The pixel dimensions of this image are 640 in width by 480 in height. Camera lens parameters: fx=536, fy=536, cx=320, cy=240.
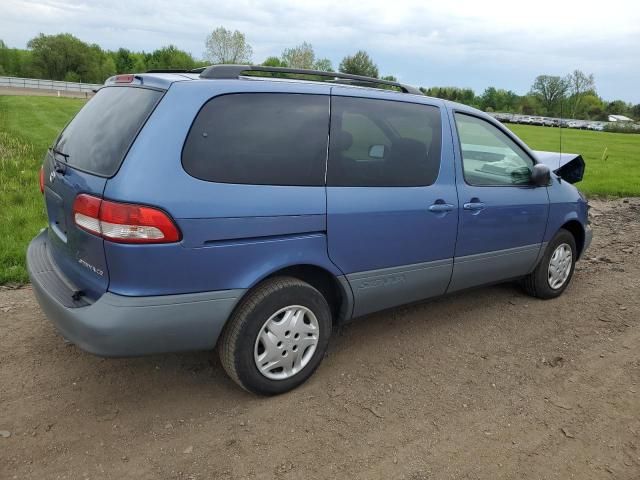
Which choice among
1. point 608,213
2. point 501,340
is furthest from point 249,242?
point 608,213

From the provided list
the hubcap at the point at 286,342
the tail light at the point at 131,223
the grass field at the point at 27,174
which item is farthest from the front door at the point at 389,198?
the grass field at the point at 27,174

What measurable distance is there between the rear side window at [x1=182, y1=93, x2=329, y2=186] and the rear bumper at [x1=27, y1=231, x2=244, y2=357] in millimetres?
654

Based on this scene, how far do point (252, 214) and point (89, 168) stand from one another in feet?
2.97

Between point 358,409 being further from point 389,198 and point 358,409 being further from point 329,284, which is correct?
point 389,198

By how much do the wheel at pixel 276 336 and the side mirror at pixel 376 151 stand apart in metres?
0.96

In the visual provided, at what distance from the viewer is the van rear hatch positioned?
8.92 ft

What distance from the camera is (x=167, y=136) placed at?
8.84 feet

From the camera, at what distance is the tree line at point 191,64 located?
58094 millimetres

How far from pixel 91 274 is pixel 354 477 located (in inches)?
65.9

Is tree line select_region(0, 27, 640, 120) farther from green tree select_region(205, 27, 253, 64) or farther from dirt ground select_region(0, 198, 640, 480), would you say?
dirt ground select_region(0, 198, 640, 480)

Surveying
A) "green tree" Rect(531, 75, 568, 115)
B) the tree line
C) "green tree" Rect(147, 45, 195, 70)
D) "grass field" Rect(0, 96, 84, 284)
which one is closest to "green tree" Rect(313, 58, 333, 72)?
the tree line

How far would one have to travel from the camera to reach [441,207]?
376 centimetres

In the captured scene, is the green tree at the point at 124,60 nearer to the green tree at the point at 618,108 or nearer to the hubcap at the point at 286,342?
the green tree at the point at 618,108

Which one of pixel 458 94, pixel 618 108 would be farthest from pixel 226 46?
pixel 618 108
